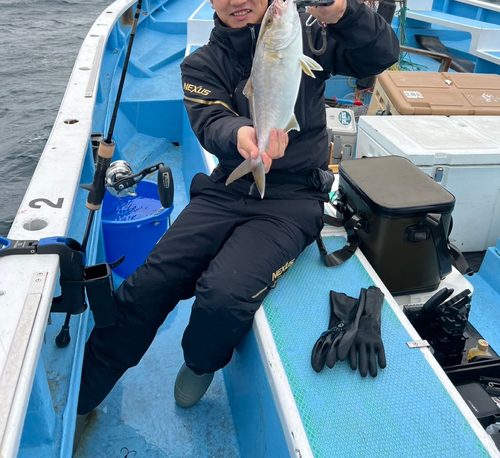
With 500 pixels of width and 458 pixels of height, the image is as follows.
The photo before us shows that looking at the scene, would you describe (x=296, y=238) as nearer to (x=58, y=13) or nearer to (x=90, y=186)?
(x=90, y=186)

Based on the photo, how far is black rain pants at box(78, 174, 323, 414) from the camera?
1962mm

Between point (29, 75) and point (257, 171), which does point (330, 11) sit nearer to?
point (257, 171)

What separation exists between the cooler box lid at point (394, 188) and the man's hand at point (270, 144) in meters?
0.76

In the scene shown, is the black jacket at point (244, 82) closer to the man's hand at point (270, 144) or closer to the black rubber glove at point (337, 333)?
the man's hand at point (270, 144)

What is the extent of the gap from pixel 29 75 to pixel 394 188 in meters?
9.92

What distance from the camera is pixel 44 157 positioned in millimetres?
2438

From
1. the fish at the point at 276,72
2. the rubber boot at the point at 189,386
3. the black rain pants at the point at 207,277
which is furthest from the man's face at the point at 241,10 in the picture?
the rubber boot at the point at 189,386

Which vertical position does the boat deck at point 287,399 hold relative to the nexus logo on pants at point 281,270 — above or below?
below

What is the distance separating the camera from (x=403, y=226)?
7.45ft

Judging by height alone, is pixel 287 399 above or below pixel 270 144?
below

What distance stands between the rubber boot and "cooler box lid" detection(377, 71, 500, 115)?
258cm

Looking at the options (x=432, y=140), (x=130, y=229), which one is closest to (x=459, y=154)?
(x=432, y=140)

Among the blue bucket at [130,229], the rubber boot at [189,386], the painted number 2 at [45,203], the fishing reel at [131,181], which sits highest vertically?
the painted number 2 at [45,203]

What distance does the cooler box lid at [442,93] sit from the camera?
3752 millimetres
